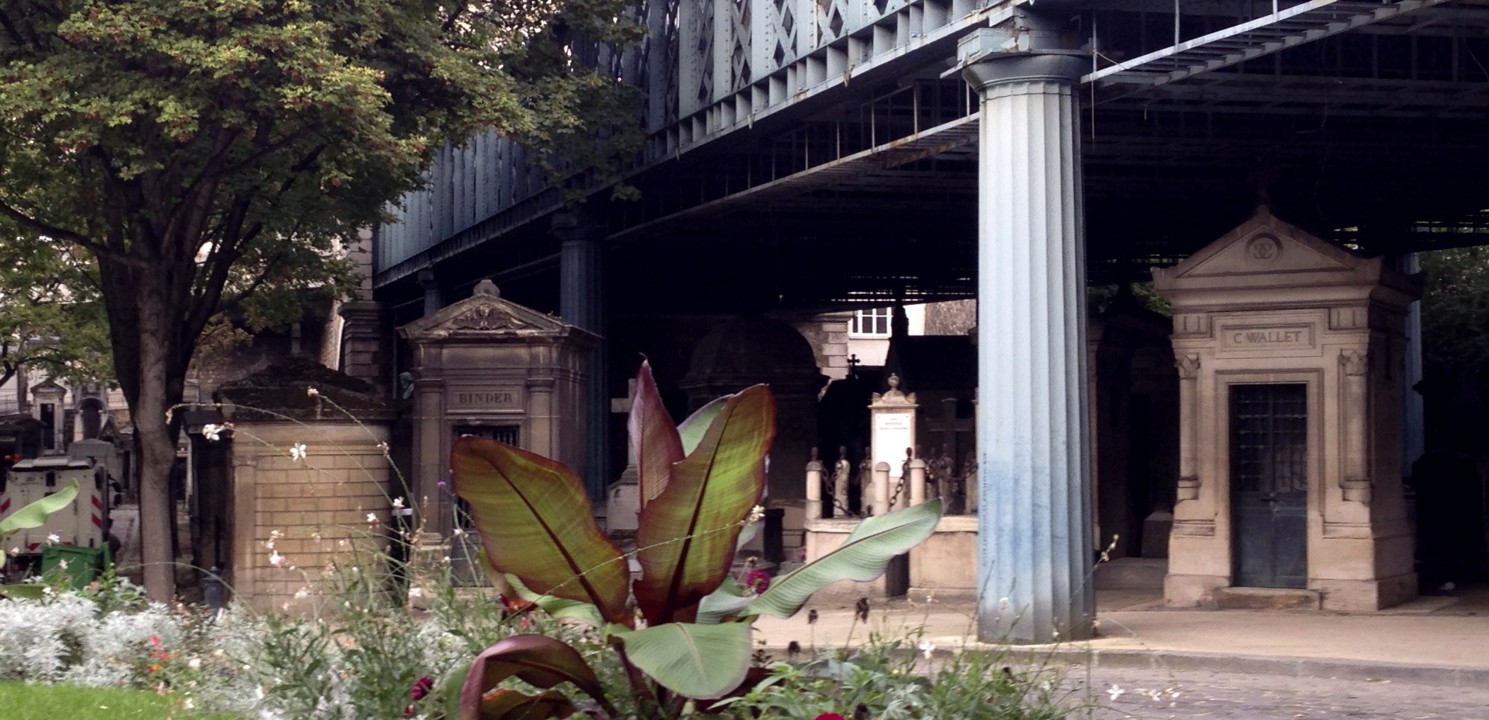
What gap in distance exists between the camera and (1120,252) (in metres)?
35.5

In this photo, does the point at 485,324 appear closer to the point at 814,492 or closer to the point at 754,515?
the point at 814,492

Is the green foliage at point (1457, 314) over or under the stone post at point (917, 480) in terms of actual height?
over

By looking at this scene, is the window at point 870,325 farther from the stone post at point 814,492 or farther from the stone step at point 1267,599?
the stone step at point 1267,599

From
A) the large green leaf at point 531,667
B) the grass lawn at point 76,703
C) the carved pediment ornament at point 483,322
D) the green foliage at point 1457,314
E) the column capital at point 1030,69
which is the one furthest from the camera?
the green foliage at point 1457,314

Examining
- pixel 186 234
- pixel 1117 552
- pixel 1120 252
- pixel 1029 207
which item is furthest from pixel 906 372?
pixel 1029 207

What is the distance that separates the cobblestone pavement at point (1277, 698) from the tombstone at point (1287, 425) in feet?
16.4

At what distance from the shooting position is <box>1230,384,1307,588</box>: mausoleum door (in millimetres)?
18562

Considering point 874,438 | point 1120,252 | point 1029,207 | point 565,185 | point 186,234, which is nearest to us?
point 1029,207

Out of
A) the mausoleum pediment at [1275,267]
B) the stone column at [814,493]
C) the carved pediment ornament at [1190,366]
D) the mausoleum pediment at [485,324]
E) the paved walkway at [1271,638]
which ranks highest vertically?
the mausoleum pediment at [1275,267]

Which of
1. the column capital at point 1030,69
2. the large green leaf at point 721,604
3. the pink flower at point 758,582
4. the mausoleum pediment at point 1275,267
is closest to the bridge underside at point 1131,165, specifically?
the column capital at point 1030,69

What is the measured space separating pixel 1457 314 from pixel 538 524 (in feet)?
129

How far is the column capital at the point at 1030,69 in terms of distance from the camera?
51.3ft

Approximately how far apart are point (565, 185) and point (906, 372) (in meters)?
7.04

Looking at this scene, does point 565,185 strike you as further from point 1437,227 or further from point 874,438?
point 1437,227
